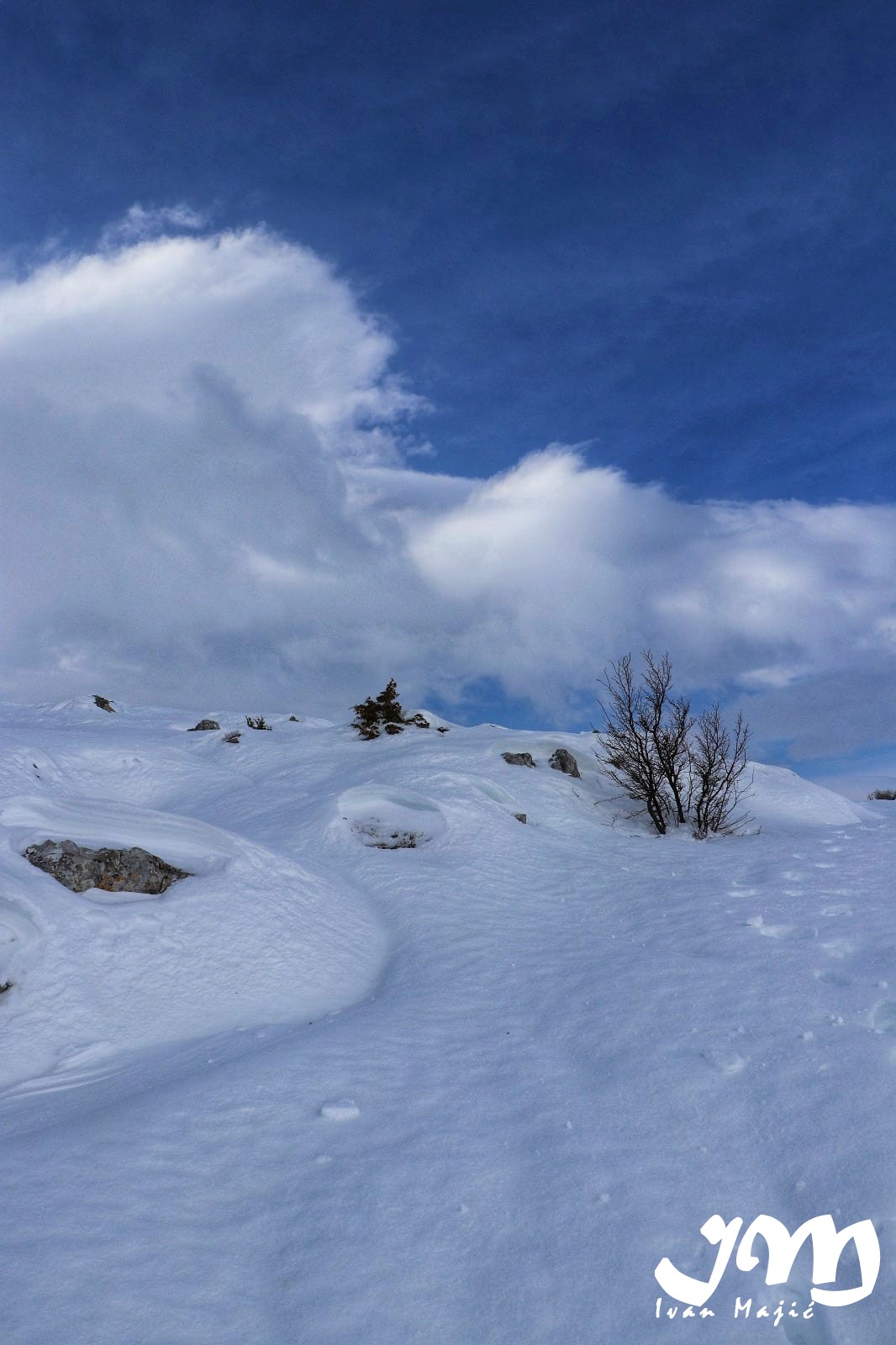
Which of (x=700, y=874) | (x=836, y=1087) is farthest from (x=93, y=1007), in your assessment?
(x=700, y=874)

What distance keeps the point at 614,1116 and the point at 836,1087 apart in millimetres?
1371

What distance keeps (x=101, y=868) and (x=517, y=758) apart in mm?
10032

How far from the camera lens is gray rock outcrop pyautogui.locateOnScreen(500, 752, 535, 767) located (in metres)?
16.5

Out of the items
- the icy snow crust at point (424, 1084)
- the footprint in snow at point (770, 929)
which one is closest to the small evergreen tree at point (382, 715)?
the icy snow crust at point (424, 1084)

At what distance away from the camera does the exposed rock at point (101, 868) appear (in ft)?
26.1

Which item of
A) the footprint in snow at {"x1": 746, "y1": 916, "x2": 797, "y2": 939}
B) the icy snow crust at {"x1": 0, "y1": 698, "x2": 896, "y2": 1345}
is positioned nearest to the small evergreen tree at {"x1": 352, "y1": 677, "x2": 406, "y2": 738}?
the icy snow crust at {"x1": 0, "y1": 698, "x2": 896, "y2": 1345}

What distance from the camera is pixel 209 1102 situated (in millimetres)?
4824

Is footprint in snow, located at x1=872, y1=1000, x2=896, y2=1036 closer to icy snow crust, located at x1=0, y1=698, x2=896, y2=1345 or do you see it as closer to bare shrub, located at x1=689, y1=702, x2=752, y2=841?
icy snow crust, located at x1=0, y1=698, x2=896, y2=1345

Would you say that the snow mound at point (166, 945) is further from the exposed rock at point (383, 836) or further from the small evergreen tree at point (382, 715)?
the small evergreen tree at point (382, 715)

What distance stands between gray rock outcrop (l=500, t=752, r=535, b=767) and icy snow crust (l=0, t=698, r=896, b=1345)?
16.9 feet

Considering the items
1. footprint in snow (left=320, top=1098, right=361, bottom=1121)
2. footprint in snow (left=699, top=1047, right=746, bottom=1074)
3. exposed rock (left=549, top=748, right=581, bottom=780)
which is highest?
exposed rock (left=549, top=748, right=581, bottom=780)

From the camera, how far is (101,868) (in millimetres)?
8141

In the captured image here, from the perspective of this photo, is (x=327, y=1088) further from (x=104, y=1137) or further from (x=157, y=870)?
(x=157, y=870)

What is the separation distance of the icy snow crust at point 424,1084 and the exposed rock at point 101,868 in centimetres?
23
